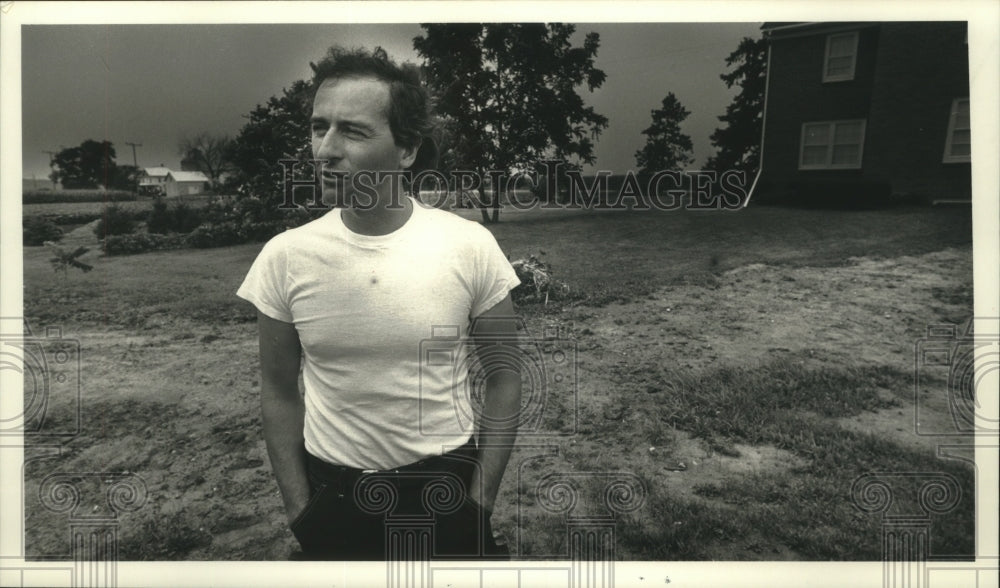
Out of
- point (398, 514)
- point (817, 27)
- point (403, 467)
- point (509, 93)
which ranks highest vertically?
point (817, 27)

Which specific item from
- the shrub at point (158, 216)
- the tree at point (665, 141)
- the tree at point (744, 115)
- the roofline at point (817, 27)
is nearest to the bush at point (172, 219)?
the shrub at point (158, 216)

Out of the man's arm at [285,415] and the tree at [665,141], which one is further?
the tree at [665,141]

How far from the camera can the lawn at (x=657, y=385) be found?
2822 mm

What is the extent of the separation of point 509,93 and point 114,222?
5.95 ft

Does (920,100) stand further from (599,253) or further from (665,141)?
(599,253)

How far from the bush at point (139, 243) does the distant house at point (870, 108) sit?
2600mm

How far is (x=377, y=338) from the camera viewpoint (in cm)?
228

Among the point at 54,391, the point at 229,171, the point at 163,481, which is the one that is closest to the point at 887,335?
the point at 229,171

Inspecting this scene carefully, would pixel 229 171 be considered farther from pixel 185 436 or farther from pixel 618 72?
pixel 618 72

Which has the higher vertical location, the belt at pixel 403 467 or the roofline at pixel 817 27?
the roofline at pixel 817 27

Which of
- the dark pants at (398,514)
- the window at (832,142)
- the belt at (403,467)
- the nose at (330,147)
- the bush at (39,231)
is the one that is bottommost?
the dark pants at (398,514)

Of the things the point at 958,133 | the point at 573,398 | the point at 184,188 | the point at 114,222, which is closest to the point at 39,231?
the point at 114,222

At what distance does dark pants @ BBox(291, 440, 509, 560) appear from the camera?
7.73ft

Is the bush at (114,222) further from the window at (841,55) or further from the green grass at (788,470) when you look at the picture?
the window at (841,55)
